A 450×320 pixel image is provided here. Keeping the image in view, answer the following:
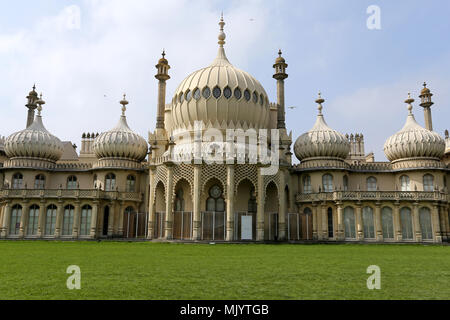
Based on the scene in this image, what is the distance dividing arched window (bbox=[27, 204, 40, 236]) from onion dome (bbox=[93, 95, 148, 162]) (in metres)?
8.35

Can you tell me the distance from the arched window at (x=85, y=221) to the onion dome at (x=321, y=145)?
72.8 feet

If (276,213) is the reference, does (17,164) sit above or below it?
above

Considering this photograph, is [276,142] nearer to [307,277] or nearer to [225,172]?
[225,172]

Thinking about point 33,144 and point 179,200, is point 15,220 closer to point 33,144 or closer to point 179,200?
point 33,144

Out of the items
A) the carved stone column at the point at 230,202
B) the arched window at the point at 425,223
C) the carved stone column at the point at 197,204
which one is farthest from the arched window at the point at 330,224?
the carved stone column at the point at 197,204

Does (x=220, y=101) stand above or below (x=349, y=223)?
above

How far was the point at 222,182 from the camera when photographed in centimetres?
3067

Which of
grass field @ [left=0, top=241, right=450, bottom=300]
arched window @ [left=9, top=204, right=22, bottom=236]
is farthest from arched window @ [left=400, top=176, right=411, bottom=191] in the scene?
arched window @ [left=9, top=204, right=22, bottom=236]

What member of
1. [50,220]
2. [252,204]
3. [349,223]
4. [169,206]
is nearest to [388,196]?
[349,223]

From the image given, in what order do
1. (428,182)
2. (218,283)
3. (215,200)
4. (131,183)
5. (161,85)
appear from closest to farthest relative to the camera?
1. (218,283)
2. (215,200)
3. (428,182)
4. (131,183)
5. (161,85)

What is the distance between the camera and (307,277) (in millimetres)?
8688

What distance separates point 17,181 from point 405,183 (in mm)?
40017
